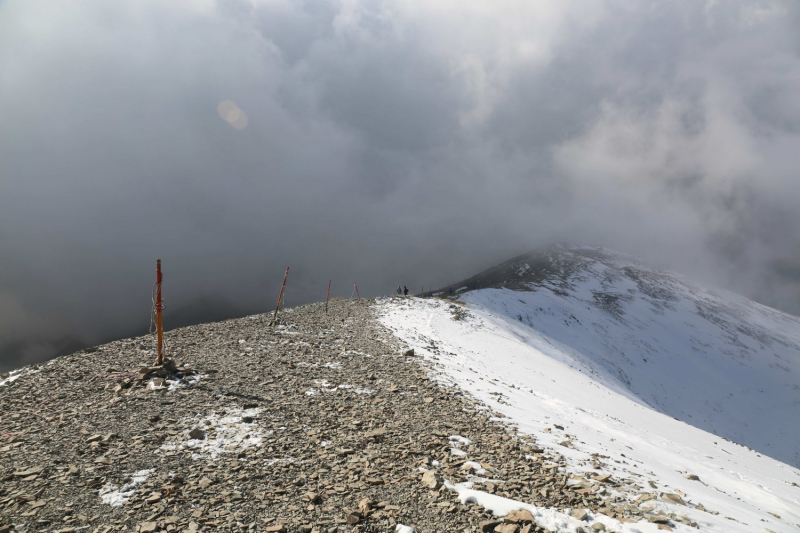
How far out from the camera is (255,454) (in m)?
7.73

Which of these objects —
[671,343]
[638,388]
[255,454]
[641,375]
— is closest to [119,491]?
[255,454]

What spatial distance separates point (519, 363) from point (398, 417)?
16.1m

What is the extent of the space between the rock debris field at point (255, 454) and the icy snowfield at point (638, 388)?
118 cm

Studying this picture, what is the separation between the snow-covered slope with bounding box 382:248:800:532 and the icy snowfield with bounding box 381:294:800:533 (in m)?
0.10

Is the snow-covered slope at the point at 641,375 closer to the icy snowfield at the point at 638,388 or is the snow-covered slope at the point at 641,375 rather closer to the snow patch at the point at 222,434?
the icy snowfield at the point at 638,388

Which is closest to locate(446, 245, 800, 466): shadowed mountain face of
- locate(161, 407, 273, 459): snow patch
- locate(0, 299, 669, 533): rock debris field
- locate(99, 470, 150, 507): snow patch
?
locate(0, 299, 669, 533): rock debris field

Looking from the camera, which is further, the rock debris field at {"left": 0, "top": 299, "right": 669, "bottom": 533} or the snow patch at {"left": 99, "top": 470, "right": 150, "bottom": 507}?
the snow patch at {"left": 99, "top": 470, "right": 150, "bottom": 507}

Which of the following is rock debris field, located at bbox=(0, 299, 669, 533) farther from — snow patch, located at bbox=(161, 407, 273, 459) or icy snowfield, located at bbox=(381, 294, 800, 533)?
icy snowfield, located at bbox=(381, 294, 800, 533)

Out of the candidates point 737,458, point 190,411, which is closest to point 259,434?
point 190,411

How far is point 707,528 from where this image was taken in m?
6.25

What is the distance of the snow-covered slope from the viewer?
983 centimetres

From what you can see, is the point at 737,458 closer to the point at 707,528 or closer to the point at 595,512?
the point at 707,528

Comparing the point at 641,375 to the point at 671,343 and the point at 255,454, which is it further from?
the point at 255,454

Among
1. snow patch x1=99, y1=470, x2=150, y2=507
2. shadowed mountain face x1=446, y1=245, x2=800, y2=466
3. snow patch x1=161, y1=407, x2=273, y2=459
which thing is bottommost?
shadowed mountain face x1=446, y1=245, x2=800, y2=466
